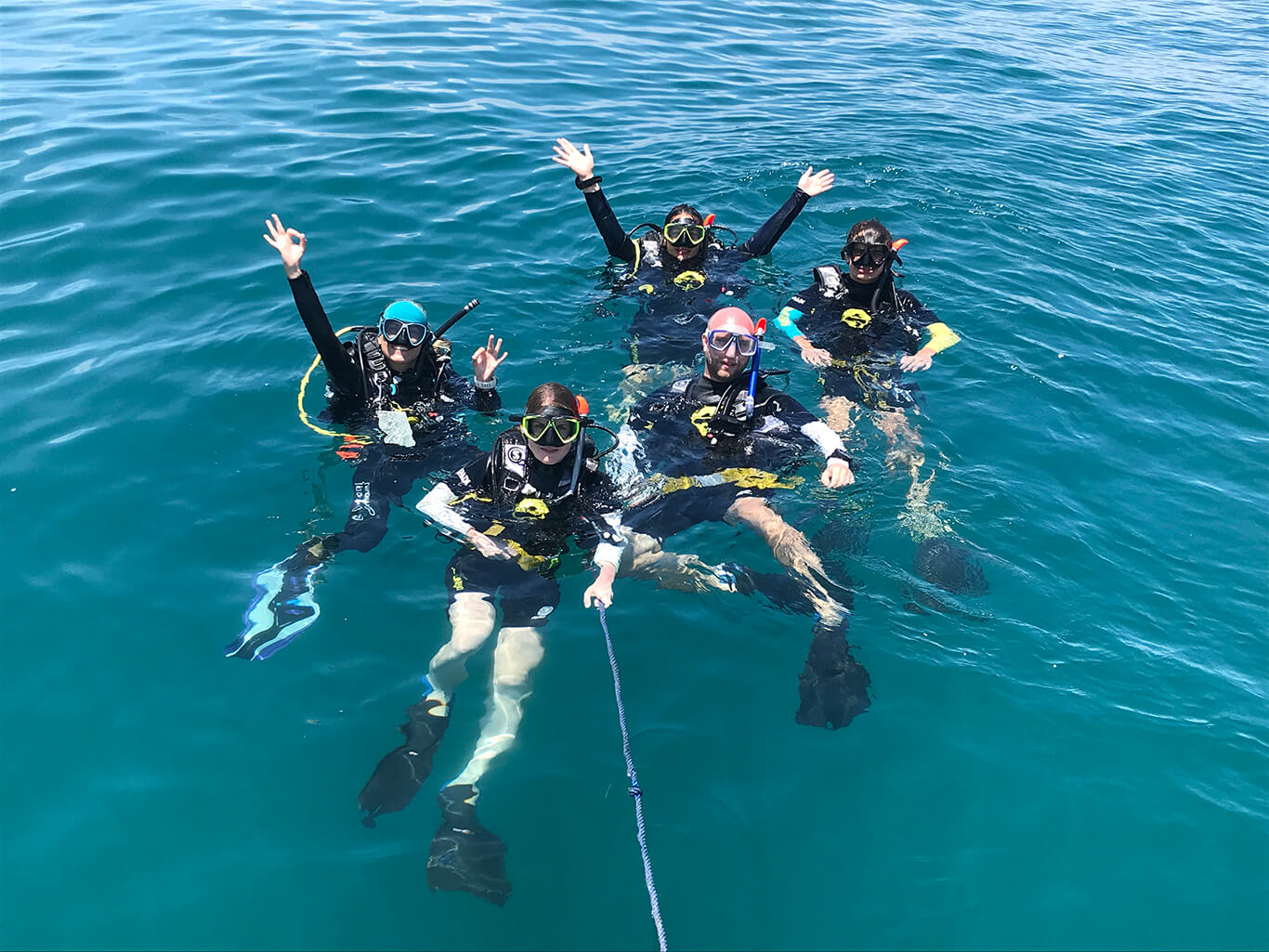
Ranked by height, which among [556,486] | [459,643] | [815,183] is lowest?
[459,643]

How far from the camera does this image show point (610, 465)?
6980 mm

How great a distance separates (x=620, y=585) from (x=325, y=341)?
290 cm

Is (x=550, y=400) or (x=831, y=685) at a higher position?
(x=550, y=400)

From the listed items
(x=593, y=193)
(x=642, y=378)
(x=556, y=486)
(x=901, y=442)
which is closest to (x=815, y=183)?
(x=593, y=193)

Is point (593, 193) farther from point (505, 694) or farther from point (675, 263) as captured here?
point (505, 694)

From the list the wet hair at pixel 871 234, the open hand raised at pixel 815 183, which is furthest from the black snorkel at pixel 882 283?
the open hand raised at pixel 815 183

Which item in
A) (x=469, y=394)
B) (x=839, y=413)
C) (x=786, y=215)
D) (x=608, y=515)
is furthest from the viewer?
(x=786, y=215)

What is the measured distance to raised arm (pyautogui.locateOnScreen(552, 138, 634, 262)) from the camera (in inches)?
338

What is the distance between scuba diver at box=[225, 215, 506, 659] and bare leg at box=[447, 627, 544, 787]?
1.54m

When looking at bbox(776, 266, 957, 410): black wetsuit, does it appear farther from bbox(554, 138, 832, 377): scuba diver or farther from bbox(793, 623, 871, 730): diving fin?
bbox(793, 623, 871, 730): diving fin

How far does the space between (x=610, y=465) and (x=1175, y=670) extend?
4250 mm

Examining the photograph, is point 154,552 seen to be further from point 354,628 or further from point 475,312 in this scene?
point 475,312

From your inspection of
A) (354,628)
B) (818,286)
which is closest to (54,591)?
(354,628)

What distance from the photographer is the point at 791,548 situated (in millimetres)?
6230
